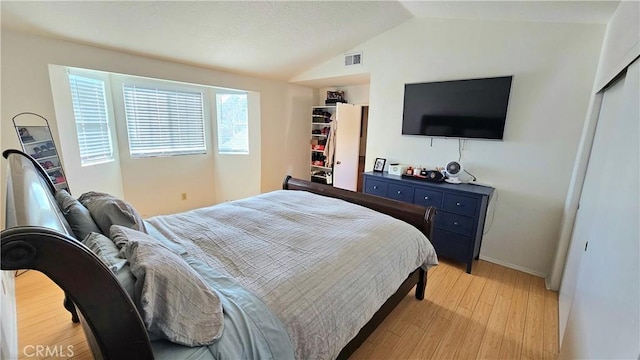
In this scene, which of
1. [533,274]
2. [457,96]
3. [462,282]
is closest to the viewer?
[462,282]

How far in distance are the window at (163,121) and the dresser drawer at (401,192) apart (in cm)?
323

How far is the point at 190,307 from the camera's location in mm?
948

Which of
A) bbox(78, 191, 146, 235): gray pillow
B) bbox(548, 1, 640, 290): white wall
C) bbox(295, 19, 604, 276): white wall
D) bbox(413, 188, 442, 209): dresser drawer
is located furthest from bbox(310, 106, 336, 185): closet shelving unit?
bbox(78, 191, 146, 235): gray pillow

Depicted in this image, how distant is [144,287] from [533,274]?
3.44 m

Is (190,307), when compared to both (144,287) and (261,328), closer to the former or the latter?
(144,287)

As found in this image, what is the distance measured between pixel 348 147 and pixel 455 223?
7.28 ft

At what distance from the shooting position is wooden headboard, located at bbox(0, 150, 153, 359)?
571 mm

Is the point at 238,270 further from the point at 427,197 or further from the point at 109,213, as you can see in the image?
the point at 427,197

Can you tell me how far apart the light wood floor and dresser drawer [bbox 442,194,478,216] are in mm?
683

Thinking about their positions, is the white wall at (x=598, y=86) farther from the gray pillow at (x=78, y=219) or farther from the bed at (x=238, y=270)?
the gray pillow at (x=78, y=219)

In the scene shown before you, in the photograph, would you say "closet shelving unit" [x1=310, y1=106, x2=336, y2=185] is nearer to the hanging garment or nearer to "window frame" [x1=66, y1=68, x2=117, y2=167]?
the hanging garment

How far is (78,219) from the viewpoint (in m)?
1.23

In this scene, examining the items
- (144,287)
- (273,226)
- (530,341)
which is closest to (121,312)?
(144,287)

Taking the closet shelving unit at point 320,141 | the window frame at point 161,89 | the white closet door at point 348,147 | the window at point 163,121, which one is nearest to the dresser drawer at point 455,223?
the white closet door at point 348,147
